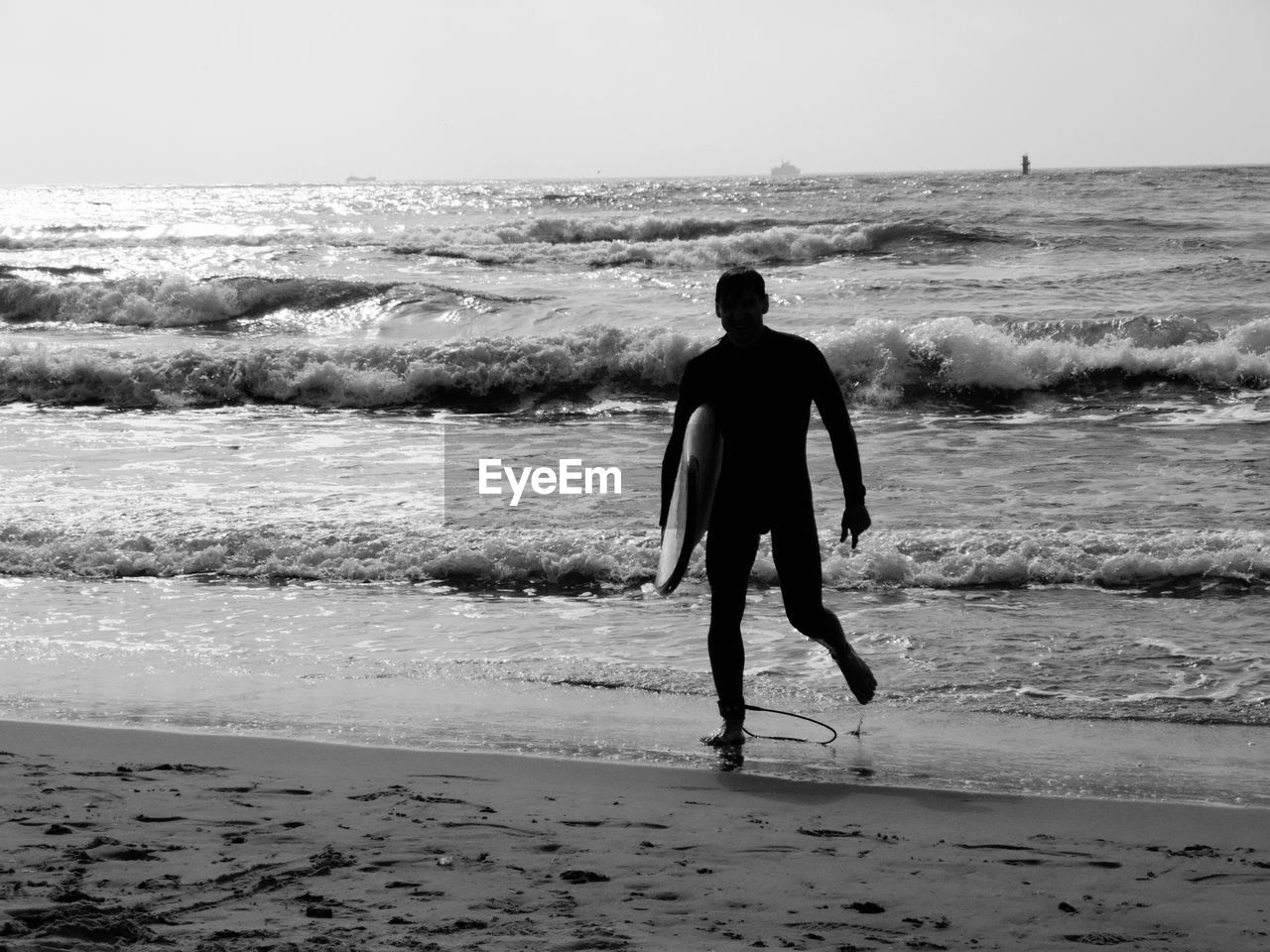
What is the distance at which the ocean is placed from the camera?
15.6 ft

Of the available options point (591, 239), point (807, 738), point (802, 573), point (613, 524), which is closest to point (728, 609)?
point (802, 573)

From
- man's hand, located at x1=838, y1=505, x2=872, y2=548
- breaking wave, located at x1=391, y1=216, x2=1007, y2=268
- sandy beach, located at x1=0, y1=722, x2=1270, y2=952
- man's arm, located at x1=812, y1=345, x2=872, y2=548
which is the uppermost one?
breaking wave, located at x1=391, y1=216, x2=1007, y2=268

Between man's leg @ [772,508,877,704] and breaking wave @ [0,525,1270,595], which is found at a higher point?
man's leg @ [772,508,877,704]

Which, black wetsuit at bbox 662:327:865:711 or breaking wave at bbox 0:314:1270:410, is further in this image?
breaking wave at bbox 0:314:1270:410

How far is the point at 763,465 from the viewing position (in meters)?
4.37

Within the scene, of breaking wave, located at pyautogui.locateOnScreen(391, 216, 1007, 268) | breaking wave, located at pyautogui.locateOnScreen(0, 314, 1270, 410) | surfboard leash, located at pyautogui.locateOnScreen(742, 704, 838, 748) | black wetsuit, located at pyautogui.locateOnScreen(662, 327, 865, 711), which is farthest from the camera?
breaking wave, located at pyautogui.locateOnScreen(391, 216, 1007, 268)

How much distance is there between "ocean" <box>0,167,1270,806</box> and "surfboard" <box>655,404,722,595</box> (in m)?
0.67

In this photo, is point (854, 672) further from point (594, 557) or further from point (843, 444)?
point (594, 557)

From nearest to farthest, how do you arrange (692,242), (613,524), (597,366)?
(613,524), (597,366), (692,242)

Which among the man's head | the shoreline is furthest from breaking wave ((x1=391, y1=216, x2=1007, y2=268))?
the man's head

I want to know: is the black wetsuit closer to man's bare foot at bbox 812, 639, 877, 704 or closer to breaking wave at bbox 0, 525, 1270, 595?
man's bare foot at bbox 812, 639, 877, 704

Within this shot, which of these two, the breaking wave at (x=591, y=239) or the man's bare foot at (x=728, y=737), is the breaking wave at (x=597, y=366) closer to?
the man's bare foot at (x=728, y=737)

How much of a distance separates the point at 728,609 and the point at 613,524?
3.60 metres

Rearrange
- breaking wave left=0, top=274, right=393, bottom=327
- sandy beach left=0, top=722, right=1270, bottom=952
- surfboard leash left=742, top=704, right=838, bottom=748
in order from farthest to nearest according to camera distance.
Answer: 1. breaking wave left=0, top=274, right=393, bottom=327
2. surfboard leash left=742, top=704, right=838, bottom=748
3. sandy beach left=0, top=722, right=1270, bottom=952
